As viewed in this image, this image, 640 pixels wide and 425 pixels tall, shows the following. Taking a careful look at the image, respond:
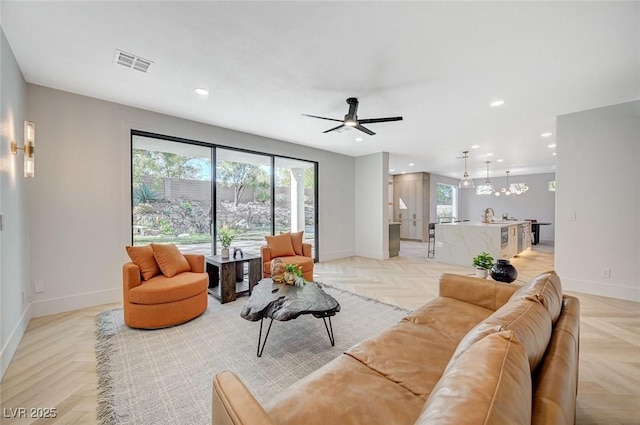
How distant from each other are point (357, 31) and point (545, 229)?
12104mm

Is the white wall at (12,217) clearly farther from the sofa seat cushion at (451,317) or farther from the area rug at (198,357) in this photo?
the sofa seat cushion at (451,317)

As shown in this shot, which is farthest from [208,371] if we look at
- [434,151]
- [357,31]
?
[434,151]

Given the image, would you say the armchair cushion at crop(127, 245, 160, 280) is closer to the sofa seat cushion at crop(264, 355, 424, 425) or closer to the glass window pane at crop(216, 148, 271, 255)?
the glass window pane at crop(216, 148, 271, 255)

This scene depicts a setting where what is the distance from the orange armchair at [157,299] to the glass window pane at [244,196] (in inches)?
65.0

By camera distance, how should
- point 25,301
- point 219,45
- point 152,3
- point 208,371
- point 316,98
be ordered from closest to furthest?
point 152,3, point 208,371, point 219,45, point 25,301, point 316,98

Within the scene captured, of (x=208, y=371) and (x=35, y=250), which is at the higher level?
(x=35, y=250)

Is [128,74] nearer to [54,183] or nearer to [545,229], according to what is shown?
[54,183]

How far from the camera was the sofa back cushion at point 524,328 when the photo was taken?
92 centimetres

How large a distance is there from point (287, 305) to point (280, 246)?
2106mm

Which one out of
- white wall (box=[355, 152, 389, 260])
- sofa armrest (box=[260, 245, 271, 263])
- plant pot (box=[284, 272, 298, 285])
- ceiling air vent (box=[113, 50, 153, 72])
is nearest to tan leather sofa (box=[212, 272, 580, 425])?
plant pot (box=[284, 272, 298, 285])

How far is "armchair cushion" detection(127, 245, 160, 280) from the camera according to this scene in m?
2.94

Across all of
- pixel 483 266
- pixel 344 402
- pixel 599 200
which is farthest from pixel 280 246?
pixel 599 200

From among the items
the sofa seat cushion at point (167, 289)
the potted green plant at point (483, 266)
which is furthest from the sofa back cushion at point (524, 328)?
the sofa seat cushion at point (167, 289)

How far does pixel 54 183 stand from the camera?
3.19 metres
